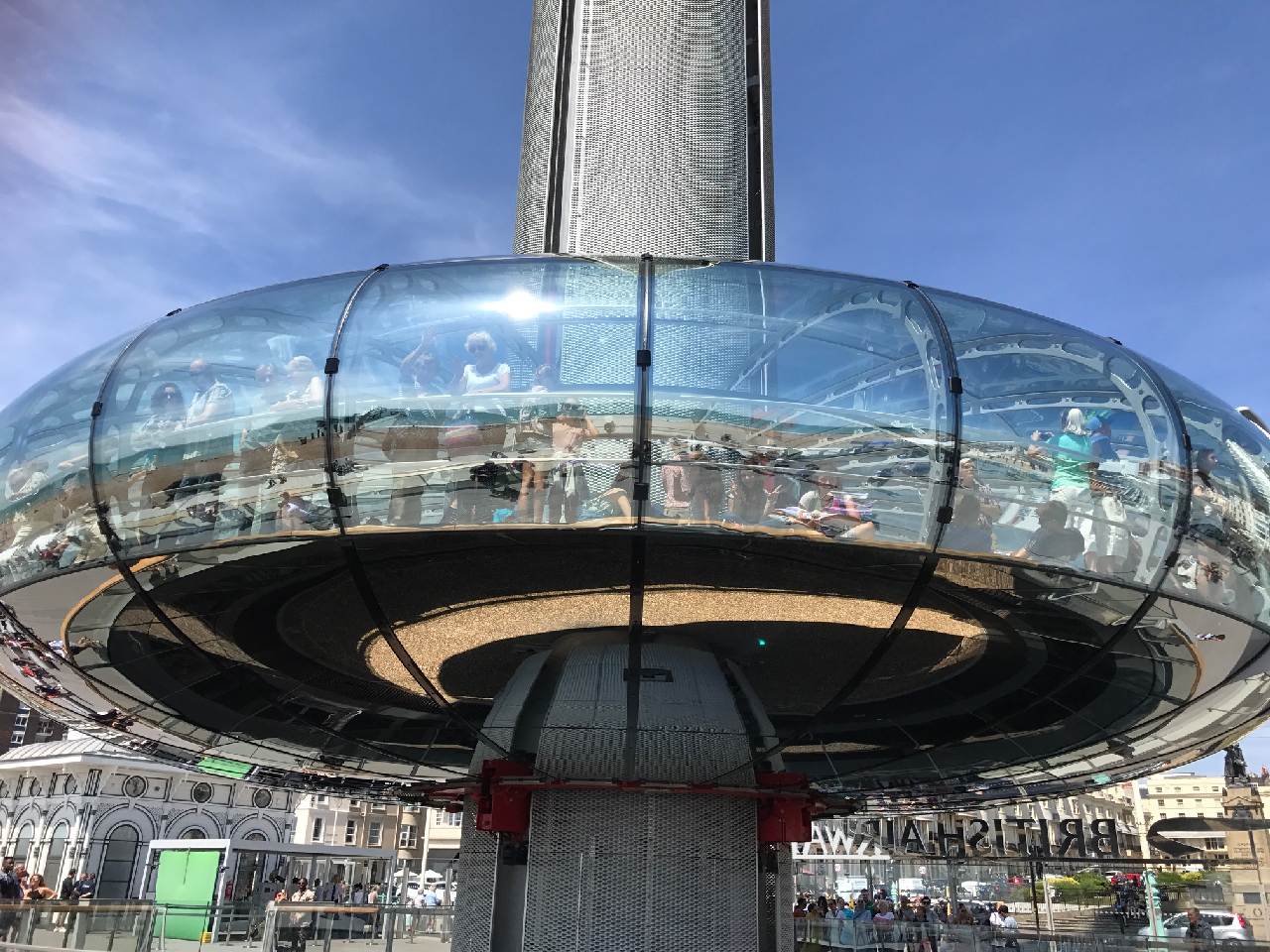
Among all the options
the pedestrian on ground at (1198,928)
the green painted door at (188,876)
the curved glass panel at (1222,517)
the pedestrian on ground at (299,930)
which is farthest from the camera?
the pedestrian on ground at (1198,928)

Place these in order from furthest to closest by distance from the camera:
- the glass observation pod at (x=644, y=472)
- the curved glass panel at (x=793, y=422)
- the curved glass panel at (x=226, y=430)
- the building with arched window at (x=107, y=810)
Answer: the building with arched window at (x=107, y=810) → the curved glass panel at (x=226, y=430) → the glass observation pod at (x=644, y=472) → the curved glass panel at (x=793, y=422)

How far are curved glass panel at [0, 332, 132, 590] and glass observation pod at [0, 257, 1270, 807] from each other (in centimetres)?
4

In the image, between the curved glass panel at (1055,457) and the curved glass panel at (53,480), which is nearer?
the curved glass panel at (1055,457)

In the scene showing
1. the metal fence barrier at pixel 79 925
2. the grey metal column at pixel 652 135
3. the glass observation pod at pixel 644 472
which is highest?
the grey metal column at pixel 652 135

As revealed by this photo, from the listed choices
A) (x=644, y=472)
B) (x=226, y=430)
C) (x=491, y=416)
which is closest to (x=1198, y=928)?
(x=644, y=472)

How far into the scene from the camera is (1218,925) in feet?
92.3

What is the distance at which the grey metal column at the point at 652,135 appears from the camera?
21.0m

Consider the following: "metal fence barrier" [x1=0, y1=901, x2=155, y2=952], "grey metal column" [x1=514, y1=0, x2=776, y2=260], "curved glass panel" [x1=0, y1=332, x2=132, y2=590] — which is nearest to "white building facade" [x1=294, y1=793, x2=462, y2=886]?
"metal fence barrier" [x1=0, y1=901, x2=155, y2=952]

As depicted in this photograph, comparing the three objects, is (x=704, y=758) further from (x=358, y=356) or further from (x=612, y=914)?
(x=358, y=356)

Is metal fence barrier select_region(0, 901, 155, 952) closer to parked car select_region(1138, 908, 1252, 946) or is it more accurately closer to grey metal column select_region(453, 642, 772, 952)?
grey metal column select_region(453, 642, 772, 952)

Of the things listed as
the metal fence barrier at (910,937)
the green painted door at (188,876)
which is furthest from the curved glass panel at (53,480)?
the green painted door at (188,876)

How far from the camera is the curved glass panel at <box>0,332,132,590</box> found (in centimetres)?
873

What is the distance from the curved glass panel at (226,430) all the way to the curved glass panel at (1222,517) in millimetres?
6514

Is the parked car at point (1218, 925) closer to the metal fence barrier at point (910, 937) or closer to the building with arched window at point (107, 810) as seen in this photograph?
the metal fence barrier at point (910, 937)
